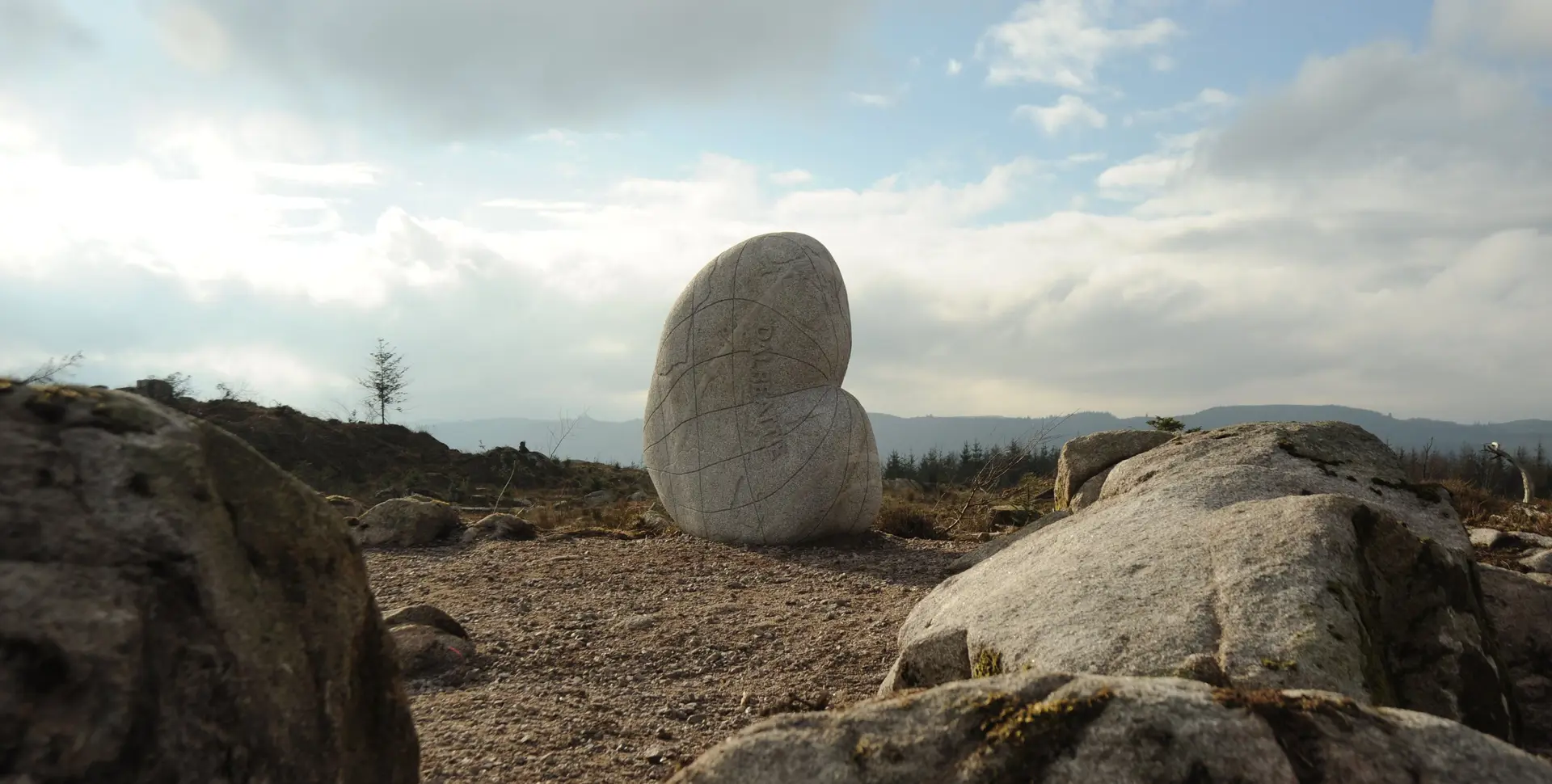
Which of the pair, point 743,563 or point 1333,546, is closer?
point 1333,546

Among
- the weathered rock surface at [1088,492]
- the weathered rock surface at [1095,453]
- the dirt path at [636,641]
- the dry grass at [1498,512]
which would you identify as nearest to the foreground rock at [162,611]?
the dirt path at [636,641]

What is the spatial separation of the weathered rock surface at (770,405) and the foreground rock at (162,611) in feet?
25.8

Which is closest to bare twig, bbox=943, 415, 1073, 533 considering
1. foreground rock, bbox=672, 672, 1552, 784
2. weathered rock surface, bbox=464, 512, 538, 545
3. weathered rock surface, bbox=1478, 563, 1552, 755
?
weathered rock surface, bbox=464, 512, 538, 545

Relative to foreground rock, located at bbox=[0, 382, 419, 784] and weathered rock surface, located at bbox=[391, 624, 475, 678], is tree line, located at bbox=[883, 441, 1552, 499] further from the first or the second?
foreground rock, located at bbox=[0, 382, 419, 784]

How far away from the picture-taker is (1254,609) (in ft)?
11.5

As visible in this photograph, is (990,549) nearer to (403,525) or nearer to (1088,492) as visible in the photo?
(1088,492)

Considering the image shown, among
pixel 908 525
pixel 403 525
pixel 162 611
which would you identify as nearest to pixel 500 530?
pixel 403 525

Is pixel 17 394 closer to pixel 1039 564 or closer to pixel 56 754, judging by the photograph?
pixel 56 754

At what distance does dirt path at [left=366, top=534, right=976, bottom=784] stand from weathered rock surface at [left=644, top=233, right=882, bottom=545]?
0.40 m

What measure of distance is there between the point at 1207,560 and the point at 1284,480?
1.74 metres

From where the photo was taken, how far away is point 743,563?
9570 millimetres

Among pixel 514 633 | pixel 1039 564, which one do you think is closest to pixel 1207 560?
pixel 1039 564

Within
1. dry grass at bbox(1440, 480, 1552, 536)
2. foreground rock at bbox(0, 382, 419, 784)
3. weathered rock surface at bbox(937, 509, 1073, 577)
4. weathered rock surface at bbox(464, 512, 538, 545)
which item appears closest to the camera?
foreground rock at bbox(0, 382, 419, 784)

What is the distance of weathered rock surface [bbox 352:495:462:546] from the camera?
35.7 feet
